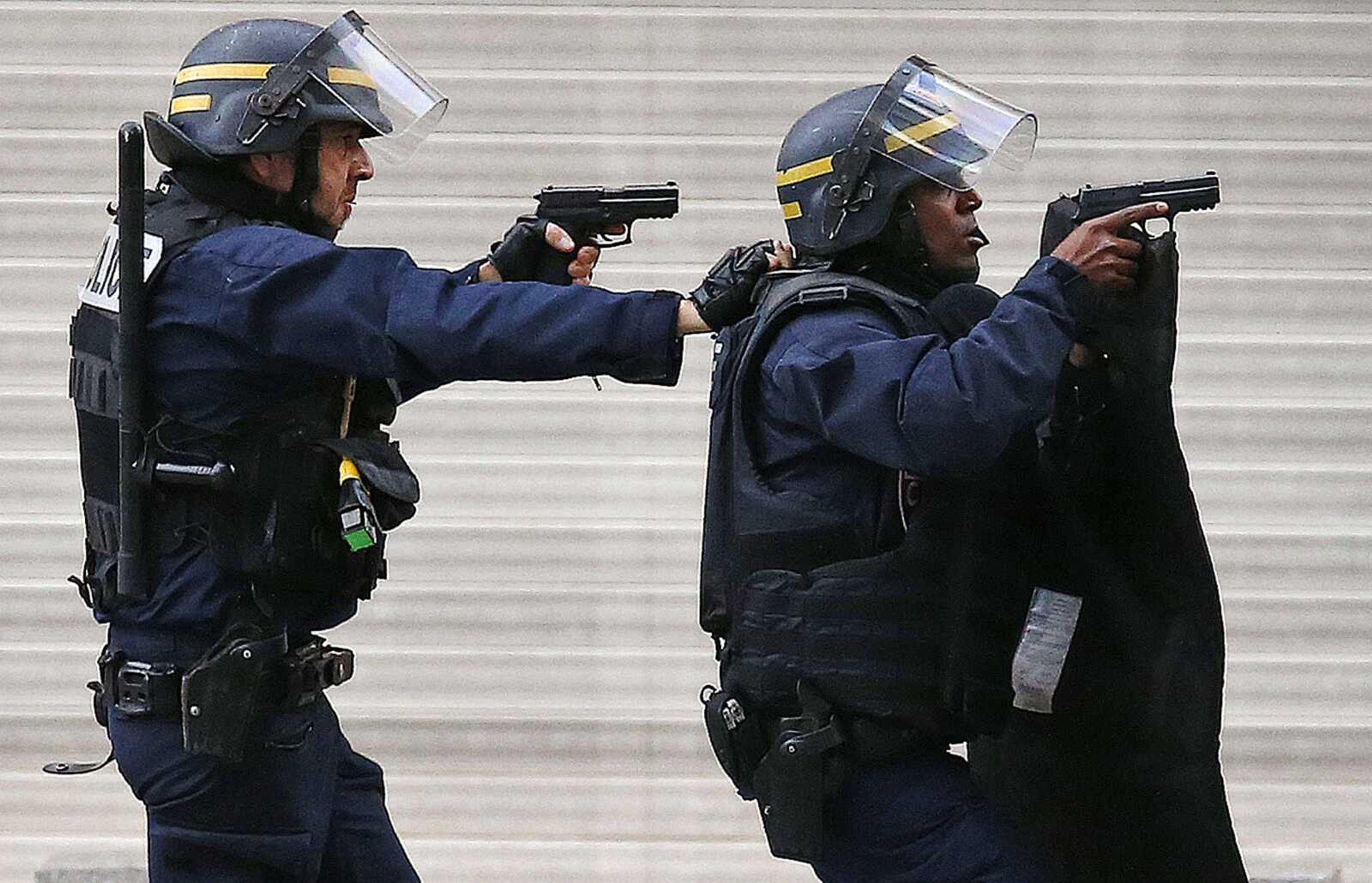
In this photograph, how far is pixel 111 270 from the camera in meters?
3.74

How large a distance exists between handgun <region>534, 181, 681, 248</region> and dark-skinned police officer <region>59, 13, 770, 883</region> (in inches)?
1.5

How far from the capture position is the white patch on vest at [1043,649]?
3.65 m

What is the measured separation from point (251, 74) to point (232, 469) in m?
0.68

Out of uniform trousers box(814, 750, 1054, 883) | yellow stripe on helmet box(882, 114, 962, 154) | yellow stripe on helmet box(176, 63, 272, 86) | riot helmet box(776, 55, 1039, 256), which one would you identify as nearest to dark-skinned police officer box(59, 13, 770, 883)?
yellow stripe on helmet box(176, 63, 272, 86)

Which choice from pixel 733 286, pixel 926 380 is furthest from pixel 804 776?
pixel 733 286

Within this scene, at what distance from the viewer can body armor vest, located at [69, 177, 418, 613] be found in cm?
368

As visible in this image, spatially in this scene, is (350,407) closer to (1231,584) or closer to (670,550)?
(670,550)

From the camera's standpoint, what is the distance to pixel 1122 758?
385cm

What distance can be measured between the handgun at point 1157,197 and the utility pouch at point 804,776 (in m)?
0.88

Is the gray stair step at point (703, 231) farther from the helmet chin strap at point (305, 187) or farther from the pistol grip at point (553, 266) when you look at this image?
the pistol grip at point (553, 266)

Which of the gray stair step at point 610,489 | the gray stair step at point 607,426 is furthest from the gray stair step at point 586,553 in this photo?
the gray stair step at point 607,426

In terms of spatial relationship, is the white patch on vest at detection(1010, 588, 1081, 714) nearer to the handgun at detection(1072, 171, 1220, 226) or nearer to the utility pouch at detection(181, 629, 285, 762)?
the handgun at detection(1072, 171, 1220, 226)

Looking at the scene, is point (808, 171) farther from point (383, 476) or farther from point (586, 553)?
point (586, 553)

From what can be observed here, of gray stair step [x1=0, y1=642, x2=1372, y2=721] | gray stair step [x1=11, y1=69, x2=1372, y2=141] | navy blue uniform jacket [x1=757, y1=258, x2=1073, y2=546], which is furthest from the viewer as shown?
gray stair step [x1=0, y1=642, x2=1372, y2=721]
